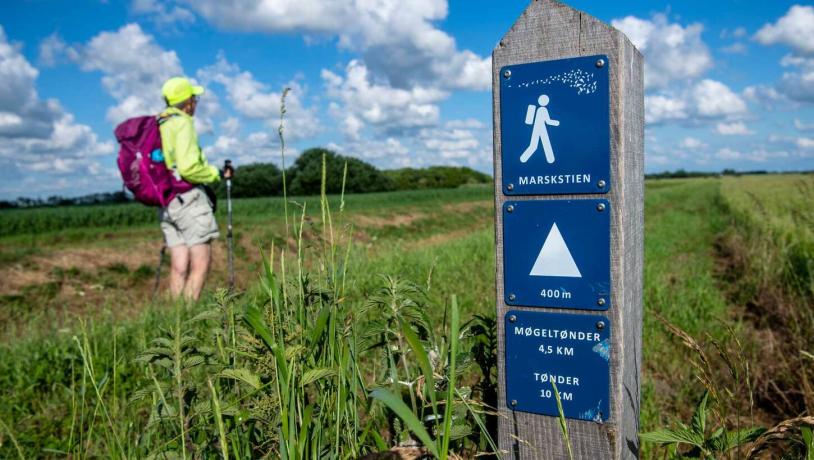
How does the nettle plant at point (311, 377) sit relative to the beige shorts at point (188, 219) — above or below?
below

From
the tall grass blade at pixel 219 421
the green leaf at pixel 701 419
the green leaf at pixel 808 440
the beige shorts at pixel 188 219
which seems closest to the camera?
the tall grass blade at pixel 219 421

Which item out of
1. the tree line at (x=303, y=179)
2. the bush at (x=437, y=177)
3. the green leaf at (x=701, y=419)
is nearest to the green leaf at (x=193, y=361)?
the green leaf at (x=701, y=419)

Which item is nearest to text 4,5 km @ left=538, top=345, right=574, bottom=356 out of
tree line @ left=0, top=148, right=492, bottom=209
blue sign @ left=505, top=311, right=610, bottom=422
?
blue sign @ left=505, top=311, right=610, bottom=422

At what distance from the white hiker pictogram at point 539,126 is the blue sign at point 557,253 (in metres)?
0.13

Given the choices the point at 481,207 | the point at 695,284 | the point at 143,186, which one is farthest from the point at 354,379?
the point at 481,207

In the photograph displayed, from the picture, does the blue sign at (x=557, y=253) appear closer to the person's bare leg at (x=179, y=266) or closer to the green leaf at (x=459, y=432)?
the green leaf at (x=459, y=432)

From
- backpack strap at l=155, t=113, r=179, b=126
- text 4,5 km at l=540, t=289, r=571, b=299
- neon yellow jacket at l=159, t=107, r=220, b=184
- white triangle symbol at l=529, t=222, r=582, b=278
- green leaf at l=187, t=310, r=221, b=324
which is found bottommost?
green leaf at l=187, t=310, r=221, b=324

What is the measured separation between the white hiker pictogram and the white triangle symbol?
20 centimetres

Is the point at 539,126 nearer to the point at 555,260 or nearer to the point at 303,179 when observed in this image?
the point at 555,260

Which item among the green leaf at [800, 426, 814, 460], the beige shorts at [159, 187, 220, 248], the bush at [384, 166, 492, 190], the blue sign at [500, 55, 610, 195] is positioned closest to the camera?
the green leaf at [800, 426, 814, 460]

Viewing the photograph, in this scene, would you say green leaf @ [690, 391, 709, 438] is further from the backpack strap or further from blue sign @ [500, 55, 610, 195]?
the backpack strap

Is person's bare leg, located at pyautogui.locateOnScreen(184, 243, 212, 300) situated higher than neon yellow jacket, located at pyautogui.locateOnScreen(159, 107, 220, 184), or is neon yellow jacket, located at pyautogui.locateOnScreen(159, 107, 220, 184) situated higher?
neon yellow jacket, located at pyautogui.locateOnScreen(159, 107, 220, 184)

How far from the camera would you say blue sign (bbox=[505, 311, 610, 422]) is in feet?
5.00

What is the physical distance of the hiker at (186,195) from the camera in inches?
191
